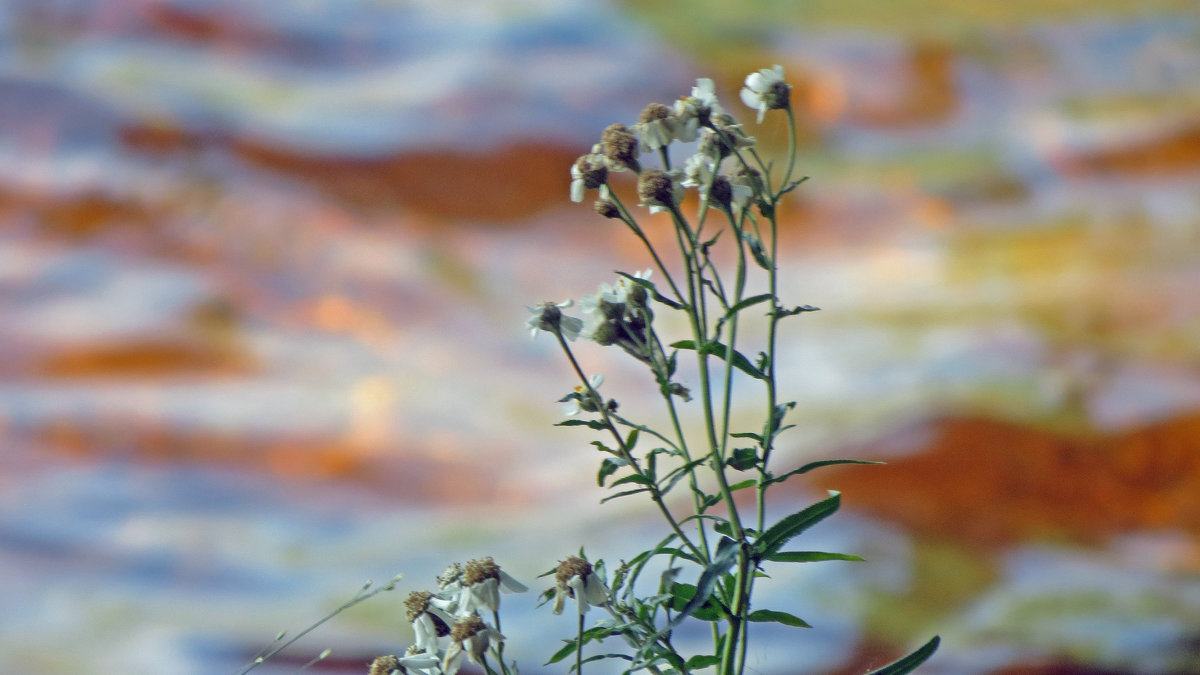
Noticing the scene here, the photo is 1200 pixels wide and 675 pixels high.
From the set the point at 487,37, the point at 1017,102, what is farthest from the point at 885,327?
the point at 487,37

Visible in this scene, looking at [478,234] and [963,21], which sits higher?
[963,21]

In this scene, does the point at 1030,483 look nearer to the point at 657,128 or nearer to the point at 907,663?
the point at 907,663

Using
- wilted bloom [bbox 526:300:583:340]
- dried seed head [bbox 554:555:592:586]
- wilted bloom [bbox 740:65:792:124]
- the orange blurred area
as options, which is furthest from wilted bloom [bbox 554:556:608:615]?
the orange blurred area

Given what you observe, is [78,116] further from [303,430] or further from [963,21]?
[963,21]

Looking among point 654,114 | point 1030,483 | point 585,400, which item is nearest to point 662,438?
point 585,400

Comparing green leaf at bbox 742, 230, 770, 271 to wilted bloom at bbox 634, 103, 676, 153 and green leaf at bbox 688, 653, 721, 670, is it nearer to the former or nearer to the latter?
wilted bloom at bbox 634, 103, 676, 153

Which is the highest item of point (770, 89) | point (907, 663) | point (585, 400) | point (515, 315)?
point (515, 315)

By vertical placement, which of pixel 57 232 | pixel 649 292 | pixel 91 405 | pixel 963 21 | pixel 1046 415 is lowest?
pixel 649 292
